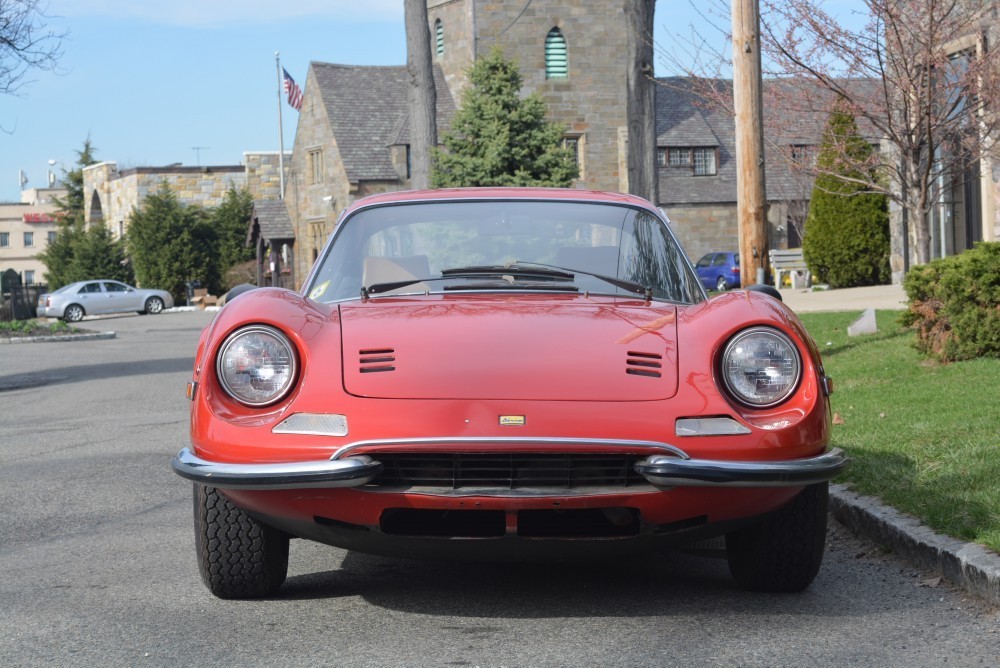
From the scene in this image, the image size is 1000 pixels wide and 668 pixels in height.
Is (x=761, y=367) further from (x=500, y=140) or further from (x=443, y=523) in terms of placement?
(x=500, y=140)

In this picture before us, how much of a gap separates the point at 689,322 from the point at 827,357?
856cm

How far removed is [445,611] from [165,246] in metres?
52.6

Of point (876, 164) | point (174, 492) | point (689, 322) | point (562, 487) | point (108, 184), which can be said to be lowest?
point (174, 492)

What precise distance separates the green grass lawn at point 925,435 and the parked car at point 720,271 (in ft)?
115

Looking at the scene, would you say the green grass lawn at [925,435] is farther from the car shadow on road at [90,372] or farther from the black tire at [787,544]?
the car shadow on road at [90,372]

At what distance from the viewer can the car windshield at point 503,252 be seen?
5188 millimetres

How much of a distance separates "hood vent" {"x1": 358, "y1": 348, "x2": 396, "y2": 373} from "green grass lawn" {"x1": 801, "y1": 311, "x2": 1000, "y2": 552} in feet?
7.21

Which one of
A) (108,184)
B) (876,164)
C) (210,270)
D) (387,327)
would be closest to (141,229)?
(210,270)

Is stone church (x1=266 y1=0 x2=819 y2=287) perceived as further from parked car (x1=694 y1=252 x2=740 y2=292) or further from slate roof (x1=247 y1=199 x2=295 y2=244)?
parked car (x1=694 y1=252 x2=740 y2=292)

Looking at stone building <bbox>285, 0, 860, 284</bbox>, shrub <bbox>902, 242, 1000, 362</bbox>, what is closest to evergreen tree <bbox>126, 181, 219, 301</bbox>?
stone building <bbox>285, 0, 860, 284</bbox>

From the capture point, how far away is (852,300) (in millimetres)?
21375

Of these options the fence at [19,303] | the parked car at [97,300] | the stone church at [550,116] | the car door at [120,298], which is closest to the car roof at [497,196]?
the fence at [19,303]

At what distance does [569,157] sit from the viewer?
32.3m

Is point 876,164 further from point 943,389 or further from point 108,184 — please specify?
point 108,184
